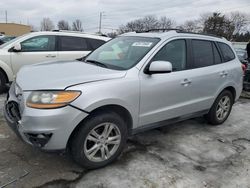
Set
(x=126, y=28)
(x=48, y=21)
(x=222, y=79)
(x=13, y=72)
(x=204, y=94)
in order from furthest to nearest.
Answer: (x=48, y=21) → (x=126, y=28) → (x=13, y=72) → (x=222, y=79) → (x=204, y=94)

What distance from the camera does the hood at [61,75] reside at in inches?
118

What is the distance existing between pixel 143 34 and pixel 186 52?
729 millimetres

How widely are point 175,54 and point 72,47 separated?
4063mm

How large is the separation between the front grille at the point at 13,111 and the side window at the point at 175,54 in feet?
6.22

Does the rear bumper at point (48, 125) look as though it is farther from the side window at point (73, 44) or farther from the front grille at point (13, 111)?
the side window at point (73, 44)

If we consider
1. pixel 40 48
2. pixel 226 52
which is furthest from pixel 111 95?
pixel 40 48

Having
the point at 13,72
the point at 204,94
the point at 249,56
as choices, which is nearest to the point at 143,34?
the point at 204,94

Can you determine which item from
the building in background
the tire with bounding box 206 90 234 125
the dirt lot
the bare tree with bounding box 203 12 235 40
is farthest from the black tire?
the building in background

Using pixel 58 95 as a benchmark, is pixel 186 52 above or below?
above

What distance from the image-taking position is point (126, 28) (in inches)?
2157

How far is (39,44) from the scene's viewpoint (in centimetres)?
698

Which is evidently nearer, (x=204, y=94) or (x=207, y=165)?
(x=207, y=165)

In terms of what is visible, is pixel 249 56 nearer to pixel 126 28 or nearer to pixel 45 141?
pixel 45 141

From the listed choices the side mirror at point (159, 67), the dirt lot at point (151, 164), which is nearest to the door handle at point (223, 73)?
the dirt lot at point (151, 164)
